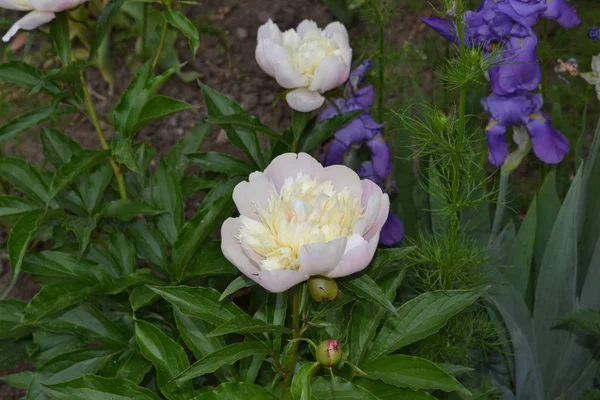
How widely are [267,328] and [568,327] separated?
0.82 m

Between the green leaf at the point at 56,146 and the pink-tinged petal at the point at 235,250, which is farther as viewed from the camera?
the green leaf at the point at 56,146

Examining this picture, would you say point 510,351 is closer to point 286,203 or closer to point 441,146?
point 441,146

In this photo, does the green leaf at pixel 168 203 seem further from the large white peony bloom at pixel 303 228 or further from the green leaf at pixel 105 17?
the large white peony bloom at pixel 303 228

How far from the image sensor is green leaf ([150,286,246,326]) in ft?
3.94

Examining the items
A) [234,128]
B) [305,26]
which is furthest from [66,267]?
[305,26]

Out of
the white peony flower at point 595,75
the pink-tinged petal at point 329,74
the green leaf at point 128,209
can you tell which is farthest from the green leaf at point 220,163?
the white peony flower at point 595,75

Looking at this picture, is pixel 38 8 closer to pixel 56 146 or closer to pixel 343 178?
pixel 56 146

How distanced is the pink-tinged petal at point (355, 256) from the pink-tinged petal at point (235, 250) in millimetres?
114

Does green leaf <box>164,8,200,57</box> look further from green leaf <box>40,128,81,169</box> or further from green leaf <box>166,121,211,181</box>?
green leaf <box>40,128,81,169</box>

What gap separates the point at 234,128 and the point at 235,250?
2.12 ft

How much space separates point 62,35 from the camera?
157 centimetres

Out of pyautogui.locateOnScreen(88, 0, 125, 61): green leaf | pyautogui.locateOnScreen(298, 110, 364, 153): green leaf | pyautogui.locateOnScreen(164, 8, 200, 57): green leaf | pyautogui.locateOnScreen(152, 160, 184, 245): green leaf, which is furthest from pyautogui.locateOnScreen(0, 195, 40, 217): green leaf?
pyautogui.locateOnScreen(298, 110, 364, 153): green leaf

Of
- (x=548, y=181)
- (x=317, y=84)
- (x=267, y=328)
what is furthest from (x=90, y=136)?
(x=267, y=328)

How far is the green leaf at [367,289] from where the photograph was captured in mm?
1106
